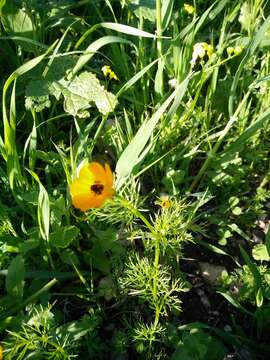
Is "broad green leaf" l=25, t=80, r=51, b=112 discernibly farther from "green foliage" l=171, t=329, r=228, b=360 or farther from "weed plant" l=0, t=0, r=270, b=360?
"green foliage" l=171, t=329, r=228, b=360

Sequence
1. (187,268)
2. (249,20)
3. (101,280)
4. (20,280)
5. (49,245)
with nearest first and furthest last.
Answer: (20,280)
(49,245)
(101,280)
(187,268)
(249,20)

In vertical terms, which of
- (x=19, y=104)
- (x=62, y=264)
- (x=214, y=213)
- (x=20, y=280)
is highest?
(x=19, y=104)

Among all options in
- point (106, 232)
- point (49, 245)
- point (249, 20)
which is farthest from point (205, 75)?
point (49, 245)

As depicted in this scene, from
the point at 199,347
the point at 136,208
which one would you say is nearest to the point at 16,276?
the point at 136,208

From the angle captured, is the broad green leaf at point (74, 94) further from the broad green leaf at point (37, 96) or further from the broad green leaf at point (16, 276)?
the broad green leaf at point (16, 276)

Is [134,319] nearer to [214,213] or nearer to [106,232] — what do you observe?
[106,232]

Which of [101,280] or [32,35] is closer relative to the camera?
[101,280]

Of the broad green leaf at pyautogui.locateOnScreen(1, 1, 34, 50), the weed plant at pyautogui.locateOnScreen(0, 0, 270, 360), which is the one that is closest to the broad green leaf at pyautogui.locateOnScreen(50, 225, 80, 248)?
the weed plant at pyautogui.locateOnScreen(0, 0, 270, 360)
